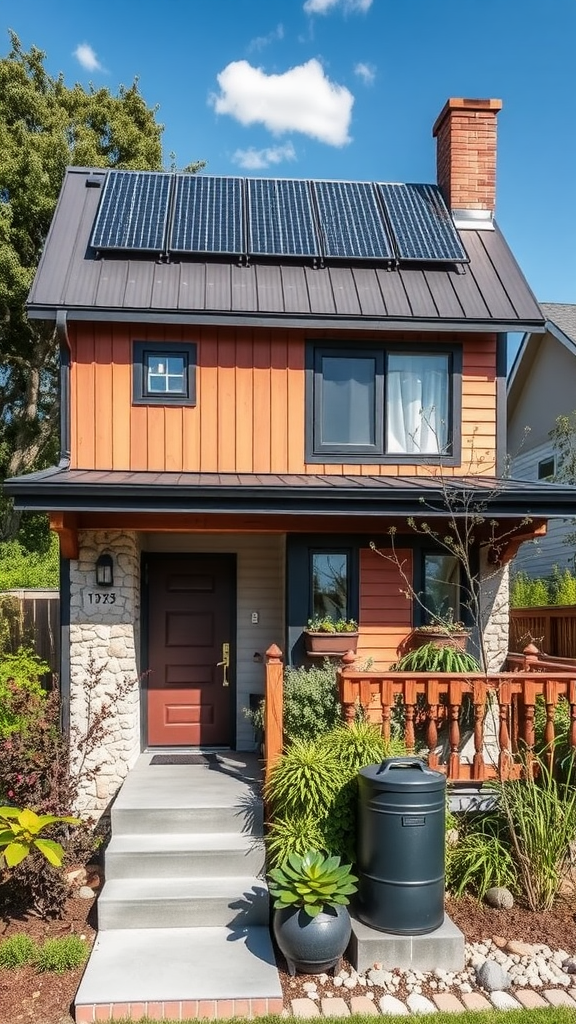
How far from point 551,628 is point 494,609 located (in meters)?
3.27

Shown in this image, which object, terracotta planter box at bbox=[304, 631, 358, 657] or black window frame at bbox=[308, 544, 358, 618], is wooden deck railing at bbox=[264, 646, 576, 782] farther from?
black window frame at bbox=[308, 544, 358, 618]

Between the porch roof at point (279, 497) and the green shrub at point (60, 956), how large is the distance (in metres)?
3.31

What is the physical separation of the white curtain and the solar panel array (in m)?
1.28

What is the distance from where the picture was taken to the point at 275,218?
879cm

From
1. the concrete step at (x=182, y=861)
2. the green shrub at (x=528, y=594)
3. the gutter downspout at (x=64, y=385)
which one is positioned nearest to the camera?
the concrete step at (x=182, y=861)

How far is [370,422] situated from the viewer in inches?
308

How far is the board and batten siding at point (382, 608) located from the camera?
7.51 metres

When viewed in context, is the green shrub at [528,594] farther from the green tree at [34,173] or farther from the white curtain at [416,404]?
the green tree at [34,173]

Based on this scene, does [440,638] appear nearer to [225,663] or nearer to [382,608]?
[382,608]

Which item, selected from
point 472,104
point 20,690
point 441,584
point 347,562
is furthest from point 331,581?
point 472,104

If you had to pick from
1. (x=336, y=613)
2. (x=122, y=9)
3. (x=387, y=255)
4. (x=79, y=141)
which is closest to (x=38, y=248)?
(x=79, y=141)

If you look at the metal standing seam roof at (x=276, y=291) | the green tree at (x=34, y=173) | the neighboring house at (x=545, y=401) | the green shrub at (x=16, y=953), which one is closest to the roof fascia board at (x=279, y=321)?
the metal standing seam roof at (x=276, y=291)

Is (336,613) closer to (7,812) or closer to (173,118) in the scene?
(7,812)

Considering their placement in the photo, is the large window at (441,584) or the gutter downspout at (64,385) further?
the large window at (441,584)
